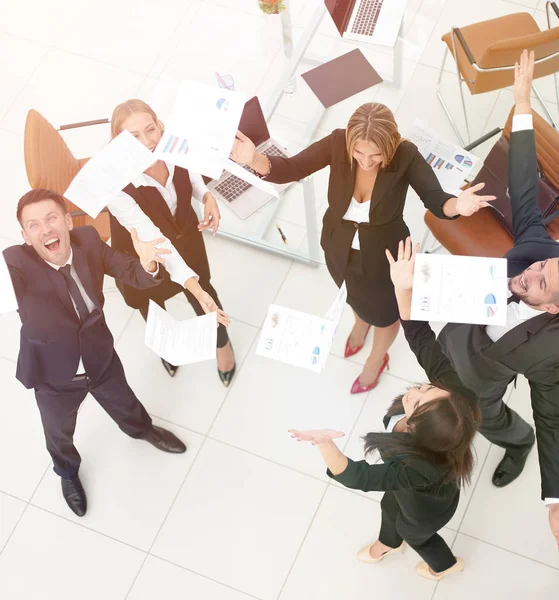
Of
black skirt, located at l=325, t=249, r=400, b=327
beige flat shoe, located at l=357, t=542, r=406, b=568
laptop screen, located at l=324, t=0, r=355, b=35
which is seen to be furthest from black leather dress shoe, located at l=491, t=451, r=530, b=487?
laptop screen, located at l=324, t=0, r=355, b=35

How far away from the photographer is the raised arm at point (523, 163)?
8.71 feet

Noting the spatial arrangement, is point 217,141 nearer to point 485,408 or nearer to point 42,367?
point 42,367

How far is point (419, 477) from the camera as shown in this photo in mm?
2334

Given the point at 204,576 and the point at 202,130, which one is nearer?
the point at 202,130

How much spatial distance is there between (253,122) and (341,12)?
94 cm

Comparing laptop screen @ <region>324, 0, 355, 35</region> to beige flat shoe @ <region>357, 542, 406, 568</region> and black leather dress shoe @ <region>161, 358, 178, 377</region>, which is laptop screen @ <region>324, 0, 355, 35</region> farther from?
beige flat shoe @ <region>357, 542, 406, 568</region>

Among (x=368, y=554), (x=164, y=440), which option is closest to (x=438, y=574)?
(x=368, y=554)

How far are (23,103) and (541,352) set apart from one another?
3832mm

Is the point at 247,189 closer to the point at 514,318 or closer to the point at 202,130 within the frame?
the point at 202,130

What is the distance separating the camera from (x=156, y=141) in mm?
2955

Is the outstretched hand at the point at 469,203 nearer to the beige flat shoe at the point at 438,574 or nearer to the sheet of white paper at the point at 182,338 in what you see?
the sheet of white paper at the point at 182,338

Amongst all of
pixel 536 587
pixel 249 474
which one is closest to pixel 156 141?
pixel 249 474

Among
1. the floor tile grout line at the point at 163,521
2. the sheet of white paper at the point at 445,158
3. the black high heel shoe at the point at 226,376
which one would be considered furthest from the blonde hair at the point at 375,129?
the floor tile grout line at the point at 163,521

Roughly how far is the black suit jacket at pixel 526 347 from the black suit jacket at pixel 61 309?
4.08 ft
